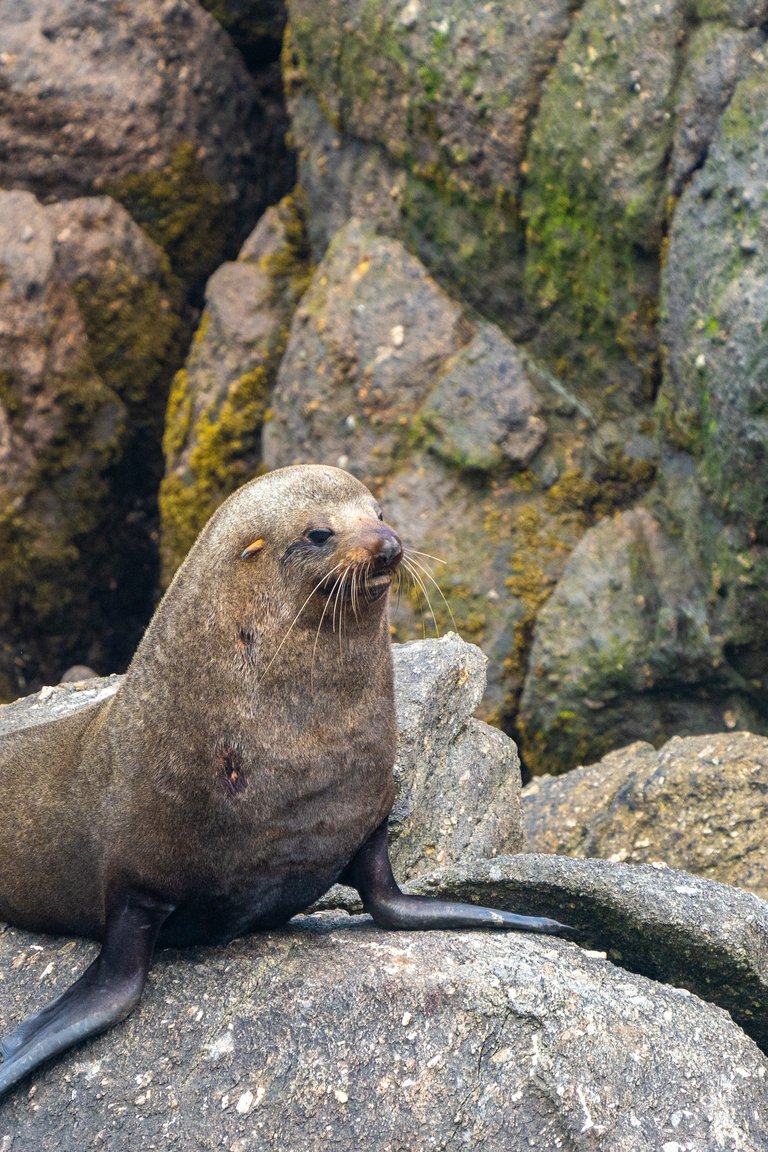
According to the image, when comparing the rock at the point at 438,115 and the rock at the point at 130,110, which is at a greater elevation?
the rock at the point at 438,115

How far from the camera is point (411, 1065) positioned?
4371 millimetres

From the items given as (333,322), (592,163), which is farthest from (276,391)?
(592,163)

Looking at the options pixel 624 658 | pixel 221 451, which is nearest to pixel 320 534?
pixel 624 658

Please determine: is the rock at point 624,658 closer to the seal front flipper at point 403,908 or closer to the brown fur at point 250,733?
the seal front flipper at point 403,908

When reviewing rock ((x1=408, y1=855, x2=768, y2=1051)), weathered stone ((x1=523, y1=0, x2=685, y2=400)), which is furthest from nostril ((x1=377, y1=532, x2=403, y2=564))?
weathered stone ((x1=523, y1=0, x2=685, y2=400))

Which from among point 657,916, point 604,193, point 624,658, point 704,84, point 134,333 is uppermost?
point 704,84

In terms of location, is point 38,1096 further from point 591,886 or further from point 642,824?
point 642,824

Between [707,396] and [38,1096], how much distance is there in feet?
17.3

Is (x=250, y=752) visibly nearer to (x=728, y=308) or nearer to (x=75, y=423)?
(x=728, y=308)

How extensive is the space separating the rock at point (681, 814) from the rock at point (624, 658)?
119 cm

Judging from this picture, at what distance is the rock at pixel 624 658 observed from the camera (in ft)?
28.5

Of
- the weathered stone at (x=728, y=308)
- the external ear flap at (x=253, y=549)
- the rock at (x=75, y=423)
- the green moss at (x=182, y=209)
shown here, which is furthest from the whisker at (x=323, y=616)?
the green moss at (x=182, y=209)

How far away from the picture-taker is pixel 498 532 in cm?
943

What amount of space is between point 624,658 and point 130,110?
219 inches
